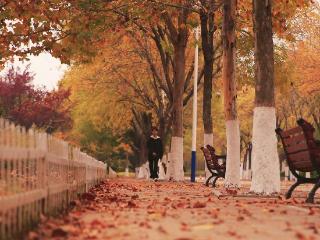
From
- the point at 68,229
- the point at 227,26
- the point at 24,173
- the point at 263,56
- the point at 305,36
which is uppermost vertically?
the point at 305,36

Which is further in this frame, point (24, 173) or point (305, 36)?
point (305, 36)

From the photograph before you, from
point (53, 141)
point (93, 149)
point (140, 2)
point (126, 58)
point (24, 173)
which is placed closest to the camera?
point (24, 173)

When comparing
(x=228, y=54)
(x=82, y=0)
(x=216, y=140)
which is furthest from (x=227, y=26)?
(x=216, y=140)

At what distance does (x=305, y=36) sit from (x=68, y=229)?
140ft

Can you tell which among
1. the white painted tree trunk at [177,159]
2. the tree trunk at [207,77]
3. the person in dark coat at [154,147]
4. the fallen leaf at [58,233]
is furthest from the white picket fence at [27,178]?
the white painted tree trunk at [177,159]

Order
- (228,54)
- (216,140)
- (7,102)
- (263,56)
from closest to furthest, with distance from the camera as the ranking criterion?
(263,56), (228,54), (7,102), (216,140)

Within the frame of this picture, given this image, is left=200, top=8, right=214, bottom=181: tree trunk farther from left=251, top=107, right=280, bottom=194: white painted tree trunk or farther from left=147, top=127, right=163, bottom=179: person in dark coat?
left=251, top=107, right=280, bottom=194: white painted tree trunk

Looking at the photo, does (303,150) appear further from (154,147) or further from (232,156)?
(154,147)

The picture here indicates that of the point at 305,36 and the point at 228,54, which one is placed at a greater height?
the point at 305,36

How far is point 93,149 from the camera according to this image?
71000 millimetres

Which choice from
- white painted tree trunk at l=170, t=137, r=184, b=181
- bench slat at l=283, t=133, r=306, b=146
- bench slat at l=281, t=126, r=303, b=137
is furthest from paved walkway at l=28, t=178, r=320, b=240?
white painted tree trunk at l=170, t=137, r=184, b=181

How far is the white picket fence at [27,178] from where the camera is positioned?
8.50 metres

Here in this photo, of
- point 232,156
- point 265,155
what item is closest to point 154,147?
point 232,156

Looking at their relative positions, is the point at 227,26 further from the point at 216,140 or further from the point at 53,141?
the point at 216,140
